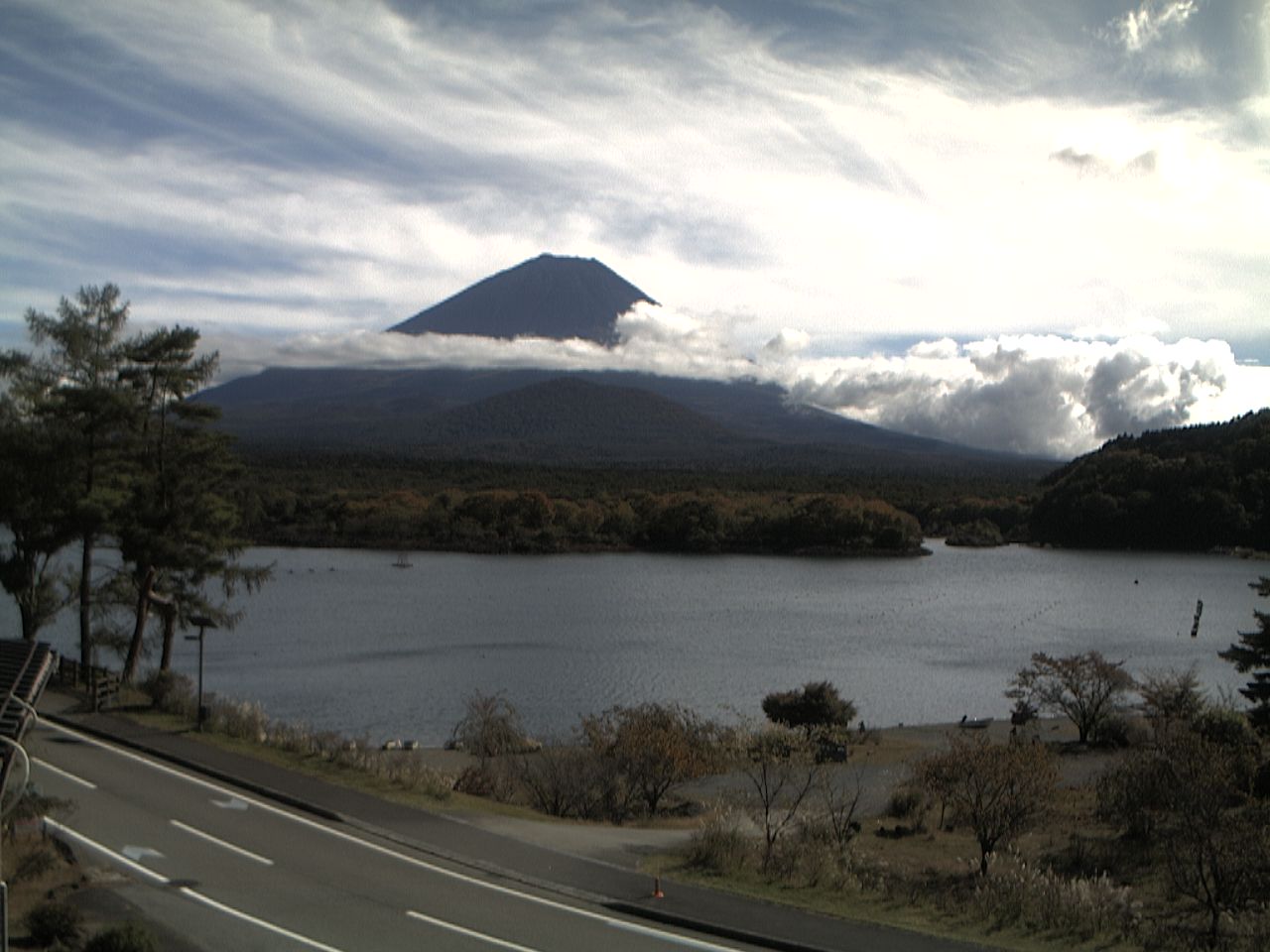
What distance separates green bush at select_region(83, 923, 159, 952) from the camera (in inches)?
260

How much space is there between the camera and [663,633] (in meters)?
39.1


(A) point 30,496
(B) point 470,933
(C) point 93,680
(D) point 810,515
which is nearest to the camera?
(B) point 470,933

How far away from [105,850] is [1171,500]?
8195cm

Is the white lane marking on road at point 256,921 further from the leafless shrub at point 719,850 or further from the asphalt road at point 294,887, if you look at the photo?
the leafless shrub at point 719,850

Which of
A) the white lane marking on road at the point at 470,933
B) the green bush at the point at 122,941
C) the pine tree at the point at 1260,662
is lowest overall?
the white lane marking on road at the point at 470,933

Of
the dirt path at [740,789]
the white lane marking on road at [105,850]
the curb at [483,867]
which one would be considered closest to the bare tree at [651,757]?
the dirt path at [740,789]

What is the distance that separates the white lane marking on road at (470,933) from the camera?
7734 mm

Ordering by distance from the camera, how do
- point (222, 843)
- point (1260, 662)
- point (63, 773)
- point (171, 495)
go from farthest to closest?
point (171, 495)
point (1260, 662)
point (63, 773)
point (222, 843)

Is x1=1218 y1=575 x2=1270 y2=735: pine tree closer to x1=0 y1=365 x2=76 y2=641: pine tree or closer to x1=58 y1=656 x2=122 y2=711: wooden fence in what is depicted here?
x1=58 y1=656 x2=122 y2=711: wooden fence

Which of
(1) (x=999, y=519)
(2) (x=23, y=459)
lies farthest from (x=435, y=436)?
Result: (2) (x=23, y=459)

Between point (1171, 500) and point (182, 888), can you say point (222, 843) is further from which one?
point (1171, 500)

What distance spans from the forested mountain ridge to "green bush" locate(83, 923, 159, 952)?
8118 centimetres

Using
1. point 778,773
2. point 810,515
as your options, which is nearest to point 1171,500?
point 810,515

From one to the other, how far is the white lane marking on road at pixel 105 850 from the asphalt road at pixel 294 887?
0.02 meters
